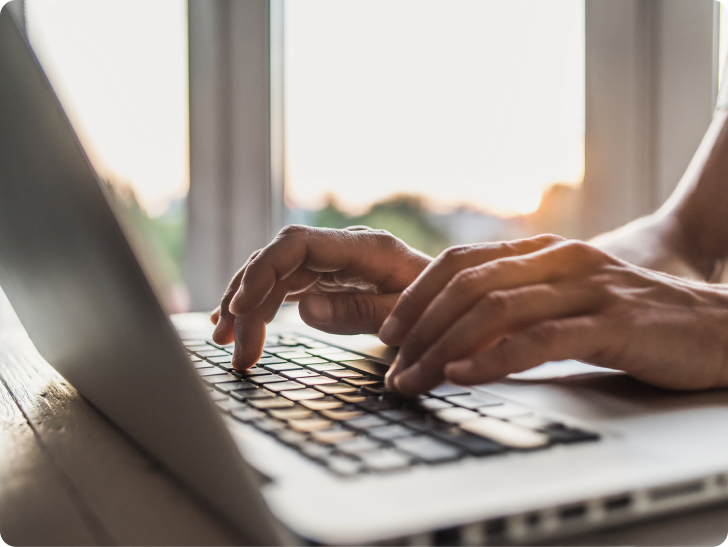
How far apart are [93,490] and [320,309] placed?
0.41 meters

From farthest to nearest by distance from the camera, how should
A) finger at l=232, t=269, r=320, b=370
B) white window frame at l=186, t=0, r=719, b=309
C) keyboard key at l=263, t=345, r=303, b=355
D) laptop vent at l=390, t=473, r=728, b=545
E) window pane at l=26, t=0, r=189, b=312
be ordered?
white window frame at l=186, t=0, r=719, b=309 < window pane at l=26, t=0, r=189, b=312 < keyboard key at l=263, t=345, r=303, b=355 < finger at l=232, t=269, r=320, b=370 < laptop vent at l=390, t=473, r=728, b=545

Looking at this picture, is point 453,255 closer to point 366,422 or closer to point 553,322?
point 553,322

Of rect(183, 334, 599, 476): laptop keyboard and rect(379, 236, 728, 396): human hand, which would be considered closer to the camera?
rect(183, 334, 599, 476): laptop keyboard

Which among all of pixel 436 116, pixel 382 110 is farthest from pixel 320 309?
pixel 436 116

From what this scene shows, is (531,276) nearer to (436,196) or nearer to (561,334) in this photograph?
(561,334)

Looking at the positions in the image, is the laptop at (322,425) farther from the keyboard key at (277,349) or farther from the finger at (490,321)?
the keyboard key at (277,349)

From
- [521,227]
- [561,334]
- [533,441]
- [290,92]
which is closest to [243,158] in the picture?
[290,92]

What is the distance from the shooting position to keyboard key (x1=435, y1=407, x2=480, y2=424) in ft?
1.08

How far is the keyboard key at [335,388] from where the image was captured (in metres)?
0.41

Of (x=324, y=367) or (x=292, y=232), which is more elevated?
(x=292, y=232)

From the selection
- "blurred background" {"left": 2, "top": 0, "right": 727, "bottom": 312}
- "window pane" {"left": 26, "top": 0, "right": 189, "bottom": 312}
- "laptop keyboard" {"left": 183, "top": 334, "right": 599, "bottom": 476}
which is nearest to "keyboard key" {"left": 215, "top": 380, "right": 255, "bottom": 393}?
"laptop keyboard" {"left": 183, "top": 334, "right": 599, "bottom": 476}

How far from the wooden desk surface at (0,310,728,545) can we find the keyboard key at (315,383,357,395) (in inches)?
5.4

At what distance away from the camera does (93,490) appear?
0.27 metres

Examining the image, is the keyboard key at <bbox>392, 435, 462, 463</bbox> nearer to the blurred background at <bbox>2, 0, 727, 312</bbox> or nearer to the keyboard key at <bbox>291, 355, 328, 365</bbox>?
the keyboard key at <bbox>291, 355, 328, 365</bbox>
